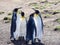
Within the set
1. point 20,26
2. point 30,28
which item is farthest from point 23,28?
point 30,28

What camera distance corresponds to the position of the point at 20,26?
7.08 metres

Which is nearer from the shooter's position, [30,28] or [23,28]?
[30,28]

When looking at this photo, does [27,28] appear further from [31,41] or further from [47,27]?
[47,27]

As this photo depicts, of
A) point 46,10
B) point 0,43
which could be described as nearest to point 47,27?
point 0,43

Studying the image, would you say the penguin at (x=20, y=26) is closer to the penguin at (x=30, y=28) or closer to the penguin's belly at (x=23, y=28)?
the penguin's belly at (x=23, y=28)

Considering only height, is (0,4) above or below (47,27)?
above

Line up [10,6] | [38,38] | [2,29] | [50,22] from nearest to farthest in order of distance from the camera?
[38,38], [2,29], [50,22], [10,6]

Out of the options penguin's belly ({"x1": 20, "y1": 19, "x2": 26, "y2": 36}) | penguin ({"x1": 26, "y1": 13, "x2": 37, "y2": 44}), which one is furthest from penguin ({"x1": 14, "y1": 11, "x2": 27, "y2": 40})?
penguin ({"x1": 26, "y1": 13, "x2": 37, "y2": 44})

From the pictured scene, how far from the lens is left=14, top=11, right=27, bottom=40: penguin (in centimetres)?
704

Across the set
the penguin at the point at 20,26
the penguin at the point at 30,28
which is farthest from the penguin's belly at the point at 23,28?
the penguin at the point at 30,28

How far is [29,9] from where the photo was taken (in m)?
12.1

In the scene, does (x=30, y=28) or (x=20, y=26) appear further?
(x=20, y=26)

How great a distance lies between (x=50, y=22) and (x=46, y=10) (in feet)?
7.75

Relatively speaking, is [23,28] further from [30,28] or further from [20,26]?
[30,28]
